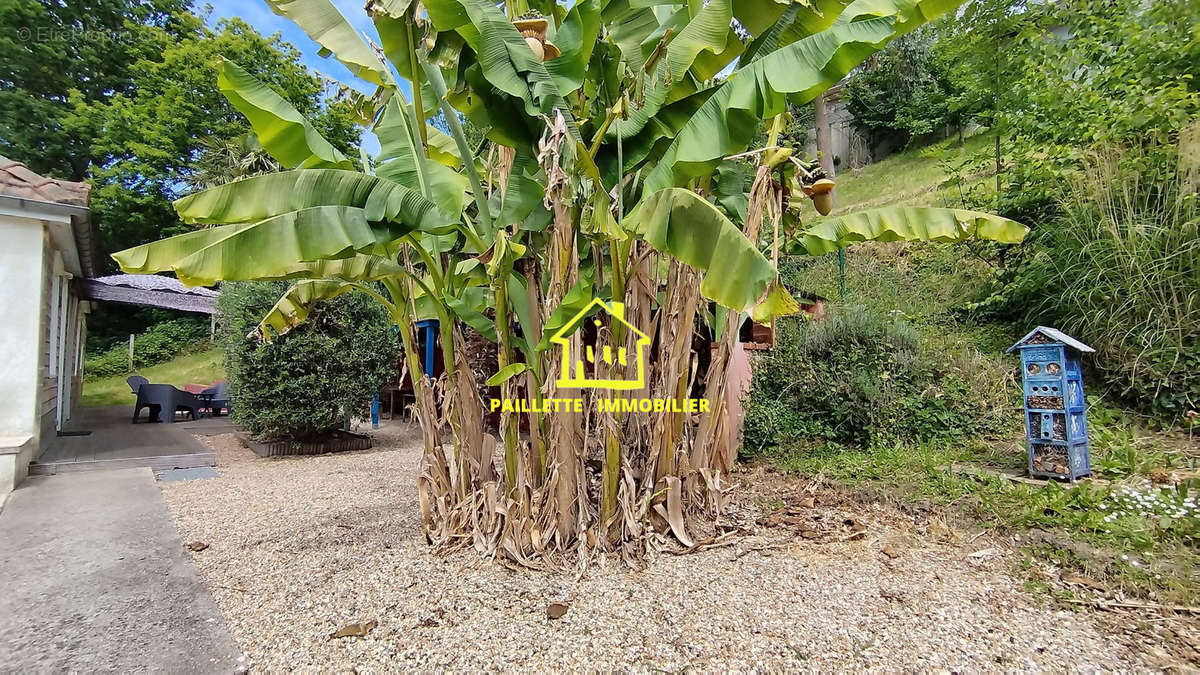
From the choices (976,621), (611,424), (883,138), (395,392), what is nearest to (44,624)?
(611,424)

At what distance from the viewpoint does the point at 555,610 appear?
2.60 metres

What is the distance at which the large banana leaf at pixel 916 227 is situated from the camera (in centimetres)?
334

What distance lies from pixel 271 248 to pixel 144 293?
9.46m

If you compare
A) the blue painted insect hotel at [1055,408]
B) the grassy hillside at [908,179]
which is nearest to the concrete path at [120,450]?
the blue painted insect hotel at [1055,408]

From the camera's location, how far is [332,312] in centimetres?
731

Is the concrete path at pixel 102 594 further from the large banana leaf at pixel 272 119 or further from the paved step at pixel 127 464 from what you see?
the large banana leaf at pixel 272 119

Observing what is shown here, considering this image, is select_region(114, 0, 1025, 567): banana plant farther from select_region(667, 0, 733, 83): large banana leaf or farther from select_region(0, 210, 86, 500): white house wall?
select_region(0, 210, 86, 500): white house wall

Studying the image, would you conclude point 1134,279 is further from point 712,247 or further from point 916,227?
point 712,247

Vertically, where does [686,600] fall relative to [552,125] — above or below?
below

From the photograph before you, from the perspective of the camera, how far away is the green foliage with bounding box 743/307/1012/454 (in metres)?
4.95

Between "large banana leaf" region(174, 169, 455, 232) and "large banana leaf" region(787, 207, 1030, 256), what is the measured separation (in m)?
Result: 2.51

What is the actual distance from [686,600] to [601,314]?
164 cm

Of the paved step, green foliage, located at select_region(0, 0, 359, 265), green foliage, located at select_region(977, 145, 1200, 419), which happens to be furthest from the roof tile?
green foliage, located at select_region(0, 0, 359, 265)

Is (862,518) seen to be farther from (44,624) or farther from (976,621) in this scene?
(44,624)
